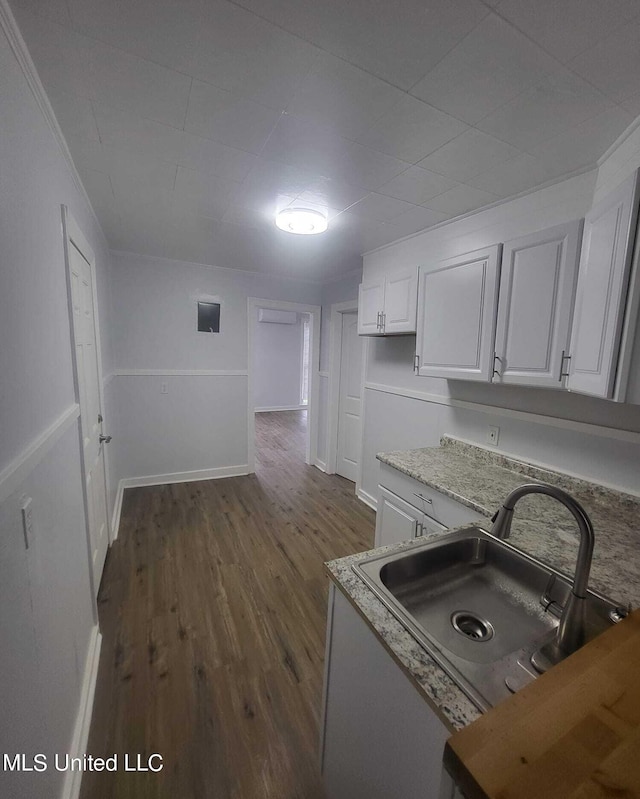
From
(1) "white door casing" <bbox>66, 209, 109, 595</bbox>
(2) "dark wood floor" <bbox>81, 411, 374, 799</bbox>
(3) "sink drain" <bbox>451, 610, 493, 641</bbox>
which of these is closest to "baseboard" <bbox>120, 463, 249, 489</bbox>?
(2) "dark wood floor" <bbox>81, 411, 374, 799</bbox>

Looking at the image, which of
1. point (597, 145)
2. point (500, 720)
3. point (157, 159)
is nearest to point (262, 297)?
point (157, 159)

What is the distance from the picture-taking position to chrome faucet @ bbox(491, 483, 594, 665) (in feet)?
2.53

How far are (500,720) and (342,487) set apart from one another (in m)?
3.42

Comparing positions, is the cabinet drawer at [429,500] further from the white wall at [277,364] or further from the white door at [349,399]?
the white wall at [277,364]

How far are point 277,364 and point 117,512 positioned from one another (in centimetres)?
569

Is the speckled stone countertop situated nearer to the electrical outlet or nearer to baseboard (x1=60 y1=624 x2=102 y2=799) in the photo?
the electrical outlet

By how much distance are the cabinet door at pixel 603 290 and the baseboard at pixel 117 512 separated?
3.20 metres

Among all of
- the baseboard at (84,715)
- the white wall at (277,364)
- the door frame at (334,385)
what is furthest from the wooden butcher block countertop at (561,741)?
the white wall at (277,364)

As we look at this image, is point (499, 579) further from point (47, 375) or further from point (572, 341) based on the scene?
point (47, 375)

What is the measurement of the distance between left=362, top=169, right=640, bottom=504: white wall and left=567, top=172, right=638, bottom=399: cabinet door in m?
0.33

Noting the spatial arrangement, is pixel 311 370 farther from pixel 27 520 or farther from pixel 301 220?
pixel 27 520

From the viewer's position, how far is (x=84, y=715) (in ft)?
4.47

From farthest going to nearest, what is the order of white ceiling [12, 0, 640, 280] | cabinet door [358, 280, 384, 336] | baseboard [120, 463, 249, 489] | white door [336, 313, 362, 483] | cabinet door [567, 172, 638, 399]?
white door [336, 313, 362, 483] < baseboard [120, 463, 249, 489] < cabinet door [358, 280, 384, 336] < cabinet door [567, 172, 638, 399] < white ceiling [12, 0, 640, 280]

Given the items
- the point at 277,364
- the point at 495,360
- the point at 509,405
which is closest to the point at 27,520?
the point at 495,360
